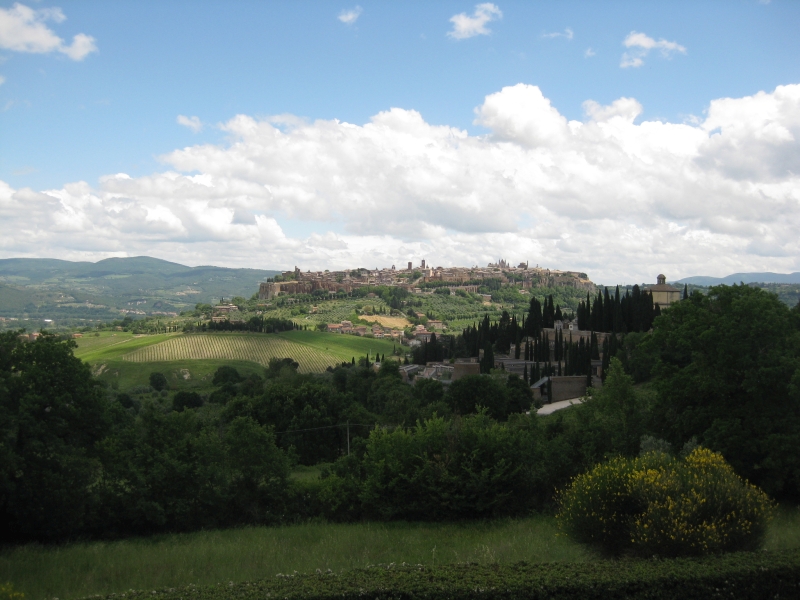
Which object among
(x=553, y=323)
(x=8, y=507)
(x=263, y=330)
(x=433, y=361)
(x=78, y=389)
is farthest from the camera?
(x=263, y=330)

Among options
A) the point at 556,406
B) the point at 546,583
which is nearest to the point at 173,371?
the point at 556,406

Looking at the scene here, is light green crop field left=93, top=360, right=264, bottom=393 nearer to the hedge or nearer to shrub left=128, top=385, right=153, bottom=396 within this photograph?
shrub left=128, top=385, right=153, bottom=396

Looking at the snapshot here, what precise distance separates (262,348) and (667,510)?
89.6 meters

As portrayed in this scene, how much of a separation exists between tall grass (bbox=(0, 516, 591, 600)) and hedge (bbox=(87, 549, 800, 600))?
177cm

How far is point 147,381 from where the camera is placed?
76.0 m

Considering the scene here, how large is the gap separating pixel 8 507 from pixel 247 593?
10.9m

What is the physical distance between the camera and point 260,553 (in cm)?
1424

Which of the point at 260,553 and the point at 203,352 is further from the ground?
the point at 260,553

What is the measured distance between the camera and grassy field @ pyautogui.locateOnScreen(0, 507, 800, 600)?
1215 cm

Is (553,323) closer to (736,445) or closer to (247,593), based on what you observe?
(736,445)

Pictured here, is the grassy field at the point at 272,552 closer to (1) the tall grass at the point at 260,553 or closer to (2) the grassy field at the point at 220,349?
(1) the tall grass at the point at 260,553

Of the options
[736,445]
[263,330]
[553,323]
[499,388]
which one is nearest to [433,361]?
[553,323]

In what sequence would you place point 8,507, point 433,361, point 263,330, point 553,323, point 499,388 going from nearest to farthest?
point 8,507 → point 499,388 → point 553,323 → point 433,361 → point 263,330

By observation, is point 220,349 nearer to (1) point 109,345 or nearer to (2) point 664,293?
(1) point 109,345
